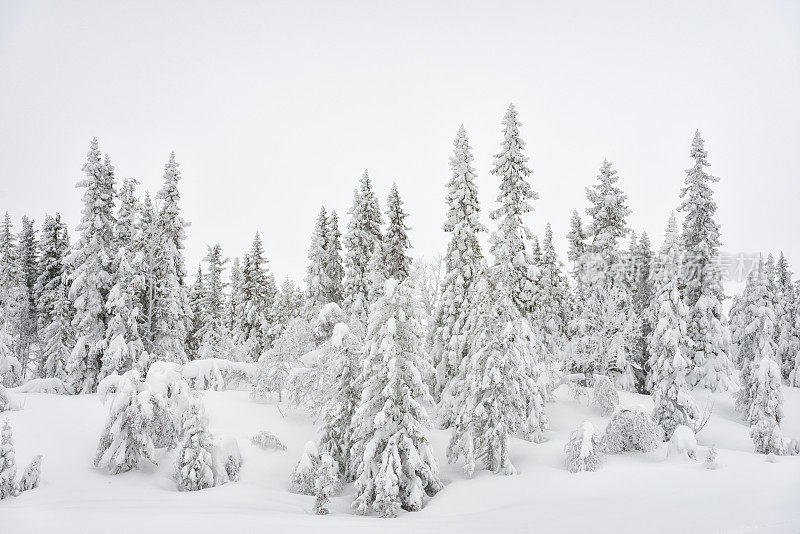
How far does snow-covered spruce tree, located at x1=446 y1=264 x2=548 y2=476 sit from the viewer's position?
2088 centimetres

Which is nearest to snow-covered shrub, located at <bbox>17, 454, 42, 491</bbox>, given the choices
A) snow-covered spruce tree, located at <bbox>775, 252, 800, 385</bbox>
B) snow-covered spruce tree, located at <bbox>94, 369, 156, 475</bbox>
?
snow-covered spruce tree, located at <bbox>94, 369, 156, 475</bbox>

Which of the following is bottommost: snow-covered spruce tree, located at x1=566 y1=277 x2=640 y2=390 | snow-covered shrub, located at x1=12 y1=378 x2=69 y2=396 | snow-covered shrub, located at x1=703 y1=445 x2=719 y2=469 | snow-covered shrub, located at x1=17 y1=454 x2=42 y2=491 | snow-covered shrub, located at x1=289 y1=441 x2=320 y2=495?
snow-covered shrub, located at x1=289 y1=441 x2=320 y2=495

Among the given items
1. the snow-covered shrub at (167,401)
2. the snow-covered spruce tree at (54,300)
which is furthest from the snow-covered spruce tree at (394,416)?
the snow-covered spruce tree at (54,300)

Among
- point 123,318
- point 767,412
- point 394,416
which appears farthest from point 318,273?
point 767,412

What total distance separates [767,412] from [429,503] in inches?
701

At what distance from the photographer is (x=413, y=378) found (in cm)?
1891

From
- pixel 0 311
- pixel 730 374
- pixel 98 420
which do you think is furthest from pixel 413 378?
pixel 0 311

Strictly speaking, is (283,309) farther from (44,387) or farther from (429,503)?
(429,503)

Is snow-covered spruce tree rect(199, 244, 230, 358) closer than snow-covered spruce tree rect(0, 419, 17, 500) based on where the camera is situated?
No

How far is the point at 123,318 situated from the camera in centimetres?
2777

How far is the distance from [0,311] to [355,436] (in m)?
27.3

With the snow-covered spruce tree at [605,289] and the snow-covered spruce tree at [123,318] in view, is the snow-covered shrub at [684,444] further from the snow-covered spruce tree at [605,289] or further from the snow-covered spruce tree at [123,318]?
the snow-covered spruce tree at [123,318]

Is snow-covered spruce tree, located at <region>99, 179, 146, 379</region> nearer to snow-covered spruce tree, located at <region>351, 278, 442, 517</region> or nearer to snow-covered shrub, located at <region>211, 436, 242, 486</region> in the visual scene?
snow-covered shrub, located at <region>211, 436, 242, 486</region>

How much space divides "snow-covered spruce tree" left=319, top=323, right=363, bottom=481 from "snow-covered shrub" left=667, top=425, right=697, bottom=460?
44.6 ft
